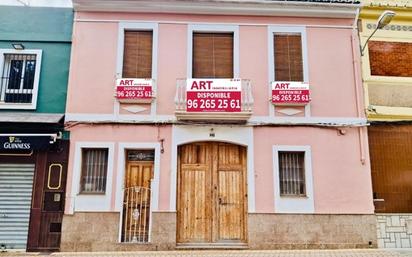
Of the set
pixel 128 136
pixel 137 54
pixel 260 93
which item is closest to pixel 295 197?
pixel 260 93

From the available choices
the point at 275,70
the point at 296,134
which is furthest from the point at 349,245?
the point at 275,70

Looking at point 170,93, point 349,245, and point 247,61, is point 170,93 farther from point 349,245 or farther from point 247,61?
point 349,245

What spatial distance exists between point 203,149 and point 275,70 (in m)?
3.43

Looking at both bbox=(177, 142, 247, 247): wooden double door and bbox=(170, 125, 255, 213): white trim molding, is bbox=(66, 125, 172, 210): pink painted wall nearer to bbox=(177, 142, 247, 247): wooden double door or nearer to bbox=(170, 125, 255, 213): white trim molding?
bbox=(170, 125, 255, 213): white trim molding

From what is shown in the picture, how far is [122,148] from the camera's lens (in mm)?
10156

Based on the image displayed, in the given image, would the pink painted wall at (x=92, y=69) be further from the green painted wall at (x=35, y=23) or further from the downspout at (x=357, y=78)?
the downspout at (x=357, y=78)

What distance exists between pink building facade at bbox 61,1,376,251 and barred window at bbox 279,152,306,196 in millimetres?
31

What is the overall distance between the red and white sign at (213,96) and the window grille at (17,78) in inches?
197

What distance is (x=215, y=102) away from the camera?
10.1 m

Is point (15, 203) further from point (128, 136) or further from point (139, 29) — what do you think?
point (139, 29)

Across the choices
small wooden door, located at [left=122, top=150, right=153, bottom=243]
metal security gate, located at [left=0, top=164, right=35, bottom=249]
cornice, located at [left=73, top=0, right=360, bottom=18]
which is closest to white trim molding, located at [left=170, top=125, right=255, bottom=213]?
small wooden door, located at [left=122, top=150, right=153, bottom=243]

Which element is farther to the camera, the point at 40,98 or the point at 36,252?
the point at 40,98

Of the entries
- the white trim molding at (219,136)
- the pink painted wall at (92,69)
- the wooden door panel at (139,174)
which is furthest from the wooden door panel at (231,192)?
the pink painted wall at (92,69)

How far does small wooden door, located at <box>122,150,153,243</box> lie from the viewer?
Answer: 9.84 metres
